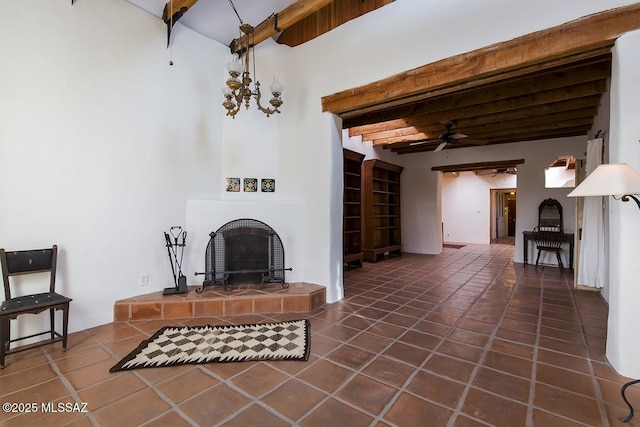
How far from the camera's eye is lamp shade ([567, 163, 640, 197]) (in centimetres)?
158

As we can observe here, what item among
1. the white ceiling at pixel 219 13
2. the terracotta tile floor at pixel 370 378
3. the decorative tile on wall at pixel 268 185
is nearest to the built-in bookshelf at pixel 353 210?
the decorative tile on wall at pixel 268 185

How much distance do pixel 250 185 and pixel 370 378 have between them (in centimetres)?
281

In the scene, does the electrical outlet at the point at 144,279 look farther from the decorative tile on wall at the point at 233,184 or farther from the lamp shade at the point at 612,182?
the lamp shade at the point at 612,182

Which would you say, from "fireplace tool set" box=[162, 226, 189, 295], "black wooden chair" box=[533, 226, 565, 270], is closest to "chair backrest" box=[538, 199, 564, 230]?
"black wooden chair" box=[533, 226, 565, 270]

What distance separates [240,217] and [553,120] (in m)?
5.48

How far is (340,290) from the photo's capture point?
372 cm

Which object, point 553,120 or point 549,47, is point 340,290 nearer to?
point 549,47

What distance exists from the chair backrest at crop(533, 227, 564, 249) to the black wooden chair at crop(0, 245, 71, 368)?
7249mm

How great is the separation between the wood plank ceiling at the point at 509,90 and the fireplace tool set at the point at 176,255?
2.36 meters

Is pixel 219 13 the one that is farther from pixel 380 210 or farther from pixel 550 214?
pixel 550 214

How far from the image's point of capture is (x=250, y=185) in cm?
392

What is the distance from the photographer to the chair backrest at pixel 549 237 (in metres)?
5.50

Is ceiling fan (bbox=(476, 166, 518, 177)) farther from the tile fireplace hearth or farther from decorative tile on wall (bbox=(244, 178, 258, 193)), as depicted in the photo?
the tile fireplace hearth

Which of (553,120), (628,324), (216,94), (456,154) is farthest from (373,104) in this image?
(456,154)
